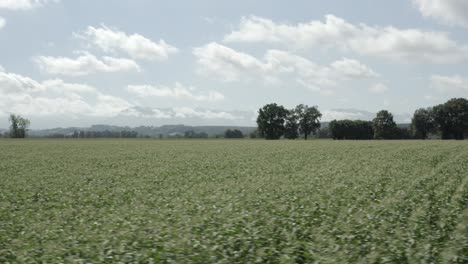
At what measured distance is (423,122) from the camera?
154 metres

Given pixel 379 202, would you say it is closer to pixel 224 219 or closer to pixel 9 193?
pixel 224 219

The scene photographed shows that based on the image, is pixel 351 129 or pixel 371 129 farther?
pixel 371 129

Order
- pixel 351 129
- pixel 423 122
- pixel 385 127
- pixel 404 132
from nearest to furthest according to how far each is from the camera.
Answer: pixel 423 122, pixel 385 127, pixel 351 129, pixel 404 132

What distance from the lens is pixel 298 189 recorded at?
2169 cm

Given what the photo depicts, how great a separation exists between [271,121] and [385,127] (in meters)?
42.6

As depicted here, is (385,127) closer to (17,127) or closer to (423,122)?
(423,122)

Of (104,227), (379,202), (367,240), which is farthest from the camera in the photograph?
(379,202)

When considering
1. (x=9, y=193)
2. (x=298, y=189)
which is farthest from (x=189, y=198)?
(x=9, y=193)

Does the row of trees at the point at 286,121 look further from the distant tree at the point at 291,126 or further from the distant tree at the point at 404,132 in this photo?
the distant tree at the point at 404,132

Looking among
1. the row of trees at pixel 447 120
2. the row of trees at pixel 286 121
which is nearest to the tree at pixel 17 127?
the row of trees at pixel 286 121

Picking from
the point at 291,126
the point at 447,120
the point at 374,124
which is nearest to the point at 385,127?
the point at 374,124

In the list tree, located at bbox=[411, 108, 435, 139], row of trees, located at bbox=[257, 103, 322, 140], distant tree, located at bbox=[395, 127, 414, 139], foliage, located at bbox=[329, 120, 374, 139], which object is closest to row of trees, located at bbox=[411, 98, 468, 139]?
tree, located at bbox=[411, 108, 435, 139]

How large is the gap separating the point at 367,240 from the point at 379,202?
6341 mm

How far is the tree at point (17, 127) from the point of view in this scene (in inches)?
7382
